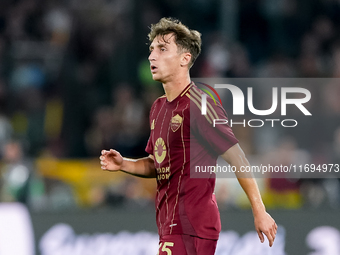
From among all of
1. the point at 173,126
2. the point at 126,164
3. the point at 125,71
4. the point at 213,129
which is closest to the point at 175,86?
the point at 173,126

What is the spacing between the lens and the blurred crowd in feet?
25.5

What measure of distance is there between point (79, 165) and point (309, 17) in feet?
19.0

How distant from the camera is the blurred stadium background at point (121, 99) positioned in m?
6.83

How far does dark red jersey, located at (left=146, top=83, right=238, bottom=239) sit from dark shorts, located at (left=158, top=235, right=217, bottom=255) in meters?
0.03

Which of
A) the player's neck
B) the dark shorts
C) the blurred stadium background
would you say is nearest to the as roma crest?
the player's neck

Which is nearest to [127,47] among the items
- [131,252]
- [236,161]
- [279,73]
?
[279,73]

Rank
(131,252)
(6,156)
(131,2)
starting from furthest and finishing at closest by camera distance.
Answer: (131,2)
(6,156)
(131,252)

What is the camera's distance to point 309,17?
11.2m

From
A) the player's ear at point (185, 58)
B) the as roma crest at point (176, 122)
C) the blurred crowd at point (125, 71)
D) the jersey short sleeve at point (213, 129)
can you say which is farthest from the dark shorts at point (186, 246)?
the blurred crowd at point (125, 71)

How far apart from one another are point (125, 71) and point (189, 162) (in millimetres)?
6336

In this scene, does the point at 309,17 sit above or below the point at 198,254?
above

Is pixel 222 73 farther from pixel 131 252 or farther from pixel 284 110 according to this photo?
pixel 131 252

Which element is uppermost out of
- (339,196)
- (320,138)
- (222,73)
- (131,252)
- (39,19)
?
(39,19)

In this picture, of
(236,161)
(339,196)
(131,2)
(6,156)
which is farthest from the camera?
(131,2)
